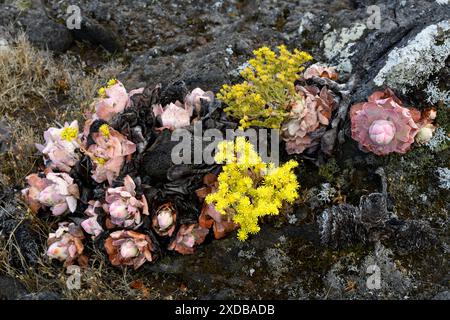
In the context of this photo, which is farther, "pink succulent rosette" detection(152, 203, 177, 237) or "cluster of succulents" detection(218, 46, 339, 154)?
"cluster of succulents" detection(218, 46, 339, 154)

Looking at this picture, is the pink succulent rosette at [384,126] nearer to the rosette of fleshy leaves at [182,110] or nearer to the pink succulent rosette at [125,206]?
the rosette of fleshy leaves at [182,110]

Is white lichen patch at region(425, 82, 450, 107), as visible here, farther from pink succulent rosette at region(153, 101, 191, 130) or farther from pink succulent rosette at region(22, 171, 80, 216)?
pink succulent rosette at region(22, 171, 80, 216)

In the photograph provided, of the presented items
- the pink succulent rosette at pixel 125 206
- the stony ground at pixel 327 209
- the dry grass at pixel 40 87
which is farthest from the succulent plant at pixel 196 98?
the dry grass at pixel 40 87

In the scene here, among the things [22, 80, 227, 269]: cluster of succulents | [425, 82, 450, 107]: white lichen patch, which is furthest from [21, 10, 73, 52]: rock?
[425, 82, 450, 107]: white lichen patch

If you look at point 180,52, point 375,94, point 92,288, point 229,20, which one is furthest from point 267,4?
point 92,288

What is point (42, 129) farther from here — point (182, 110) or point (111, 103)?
point (182, 110)
